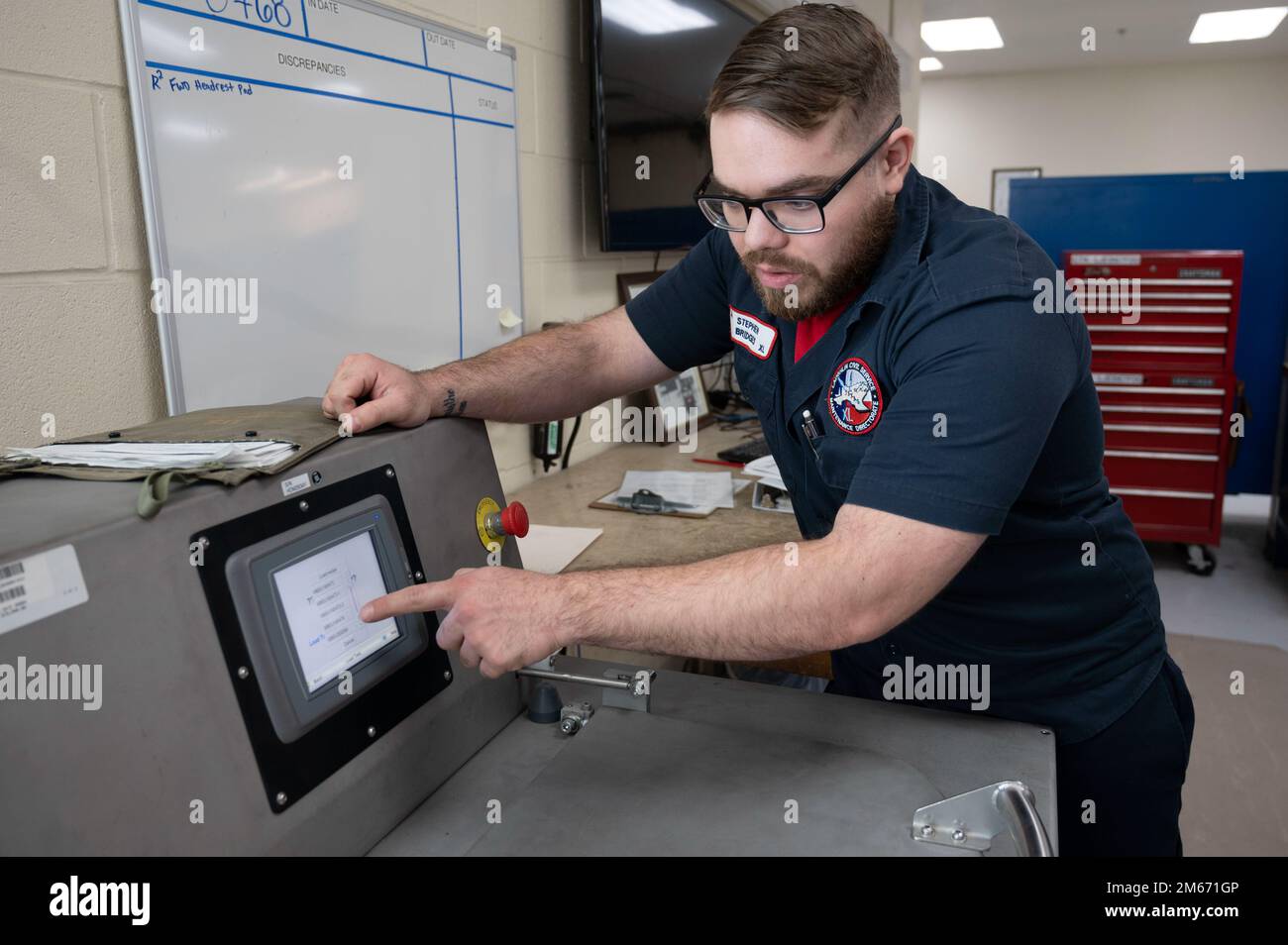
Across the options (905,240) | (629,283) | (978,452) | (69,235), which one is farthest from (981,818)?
(629,283)

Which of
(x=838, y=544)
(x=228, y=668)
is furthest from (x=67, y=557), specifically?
(x=838, y=544)

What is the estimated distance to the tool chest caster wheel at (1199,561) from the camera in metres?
3.90

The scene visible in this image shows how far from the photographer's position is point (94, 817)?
0.52 meters

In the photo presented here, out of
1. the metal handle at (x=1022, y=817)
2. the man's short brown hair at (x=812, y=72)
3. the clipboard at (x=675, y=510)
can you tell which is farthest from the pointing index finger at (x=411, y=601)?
the clipboard at (x=675, y=510)

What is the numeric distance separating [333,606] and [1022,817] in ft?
1.80

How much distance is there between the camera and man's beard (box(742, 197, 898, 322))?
100 cm

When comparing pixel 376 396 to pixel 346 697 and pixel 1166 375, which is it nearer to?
pixel 346 697

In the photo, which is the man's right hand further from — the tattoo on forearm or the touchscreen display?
the touchscreen display

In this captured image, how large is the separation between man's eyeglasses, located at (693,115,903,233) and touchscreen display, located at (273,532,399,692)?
52 centimetres

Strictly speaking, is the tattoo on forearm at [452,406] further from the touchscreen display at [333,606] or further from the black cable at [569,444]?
the black cable at [569,444]

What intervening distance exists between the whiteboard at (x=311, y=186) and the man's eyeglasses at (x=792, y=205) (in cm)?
62

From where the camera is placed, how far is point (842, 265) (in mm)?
1012

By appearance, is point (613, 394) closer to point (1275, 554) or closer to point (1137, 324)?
point (1137, 324)

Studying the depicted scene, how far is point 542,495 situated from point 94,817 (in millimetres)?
1415
